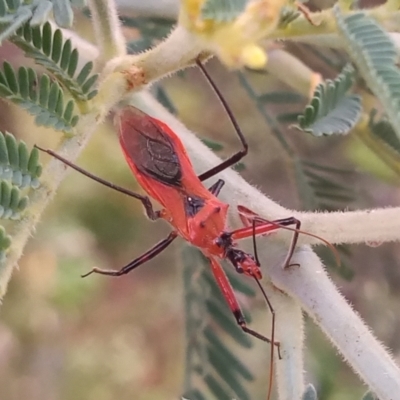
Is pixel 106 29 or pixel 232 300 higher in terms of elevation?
pixel 106 29

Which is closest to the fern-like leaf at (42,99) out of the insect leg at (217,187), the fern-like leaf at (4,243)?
the fern-like leaf at (4,243)

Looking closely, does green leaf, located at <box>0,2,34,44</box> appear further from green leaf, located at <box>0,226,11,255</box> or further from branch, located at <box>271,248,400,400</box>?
branch, located at <box>271,248,400,400</box>

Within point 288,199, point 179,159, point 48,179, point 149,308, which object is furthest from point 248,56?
point 149,308

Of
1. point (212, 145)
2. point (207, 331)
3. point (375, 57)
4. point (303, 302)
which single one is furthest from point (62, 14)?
point (207, 331)

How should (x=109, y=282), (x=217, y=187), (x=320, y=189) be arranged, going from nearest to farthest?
(x=217, y=187) < (x=320, y=189) < (x=109, y=282)

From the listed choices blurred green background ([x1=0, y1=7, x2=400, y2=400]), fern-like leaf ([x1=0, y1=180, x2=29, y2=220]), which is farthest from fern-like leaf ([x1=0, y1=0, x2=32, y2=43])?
blurred green background ([x1=0, y1=7, x2=400, y2=400])

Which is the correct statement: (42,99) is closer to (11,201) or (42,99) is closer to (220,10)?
(11,201)

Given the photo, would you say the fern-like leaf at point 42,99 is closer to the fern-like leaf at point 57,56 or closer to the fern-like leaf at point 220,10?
the fern-like leaf at point 57,56
